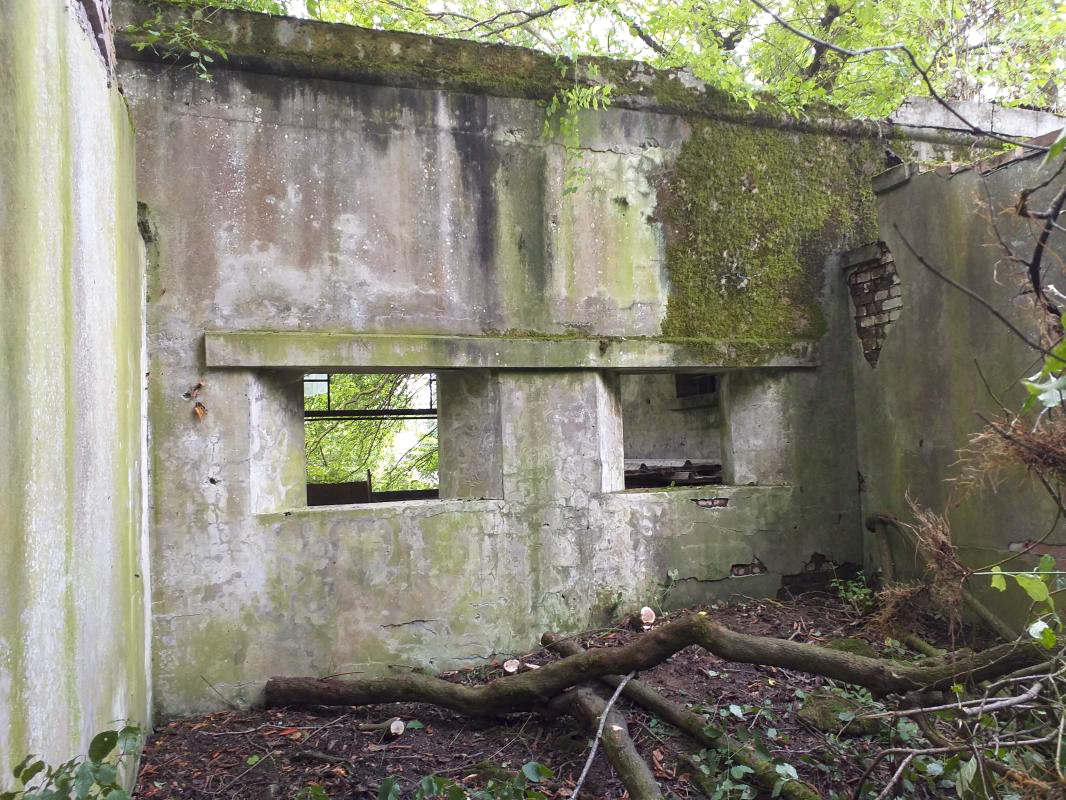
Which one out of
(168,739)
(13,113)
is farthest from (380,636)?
(13,113)

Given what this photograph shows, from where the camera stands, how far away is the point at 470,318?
4.75 m

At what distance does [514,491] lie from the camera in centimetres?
480

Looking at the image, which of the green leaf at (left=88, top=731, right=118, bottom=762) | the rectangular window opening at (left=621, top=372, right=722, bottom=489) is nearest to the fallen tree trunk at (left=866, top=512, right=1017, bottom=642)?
the rectangular window opening at (left=621, top=372, right=722, bottom=489)

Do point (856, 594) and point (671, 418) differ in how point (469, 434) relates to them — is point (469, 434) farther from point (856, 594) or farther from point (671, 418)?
point (671, 418)

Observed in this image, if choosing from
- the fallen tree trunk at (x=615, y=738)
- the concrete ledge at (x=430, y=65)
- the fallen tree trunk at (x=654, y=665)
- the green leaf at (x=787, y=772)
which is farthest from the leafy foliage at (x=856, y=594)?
the concrete ledge at (x=430, y=65)

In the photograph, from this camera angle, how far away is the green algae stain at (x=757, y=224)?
17.3 ft

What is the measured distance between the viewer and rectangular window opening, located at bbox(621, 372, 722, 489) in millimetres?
9133

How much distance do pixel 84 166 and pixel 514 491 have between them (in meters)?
3.05

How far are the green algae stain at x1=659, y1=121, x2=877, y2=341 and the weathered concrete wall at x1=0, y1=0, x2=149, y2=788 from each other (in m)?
3.57

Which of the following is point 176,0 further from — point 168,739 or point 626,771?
point 626,771

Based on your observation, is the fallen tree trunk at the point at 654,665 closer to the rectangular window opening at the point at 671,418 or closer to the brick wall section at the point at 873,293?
the brick wall section at the point at 873,293

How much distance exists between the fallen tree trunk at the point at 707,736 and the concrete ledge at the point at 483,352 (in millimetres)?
1905

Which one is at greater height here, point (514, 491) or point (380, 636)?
point (514, 491)

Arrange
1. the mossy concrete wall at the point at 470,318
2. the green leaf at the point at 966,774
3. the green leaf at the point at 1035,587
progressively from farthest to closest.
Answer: the mossy concrete wall at the point at 470,318, the green leaf at the point at 966,774, the green leaf at the point at 1035,587
